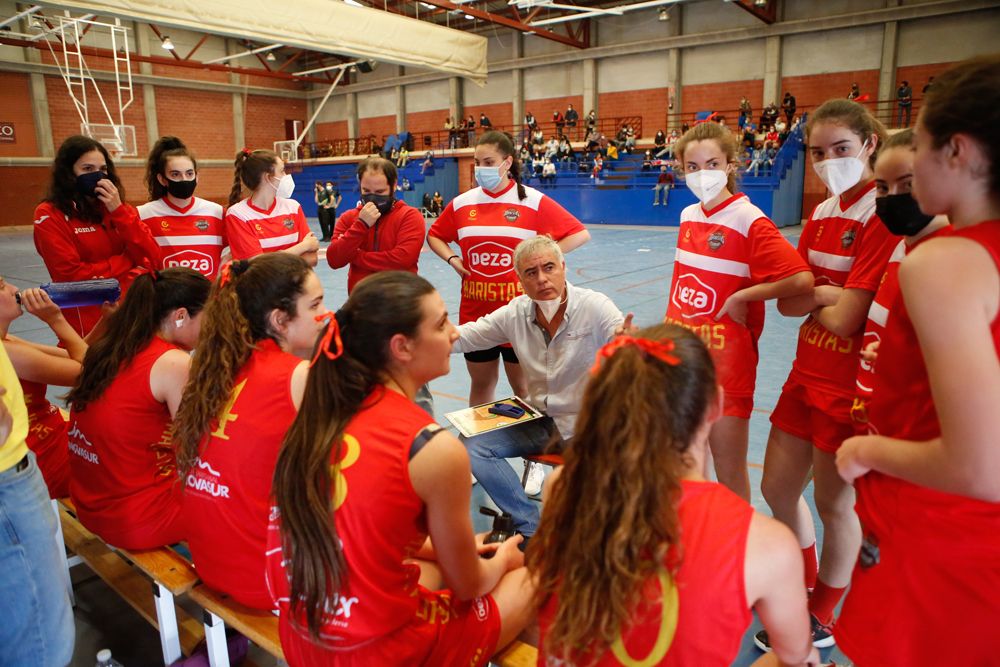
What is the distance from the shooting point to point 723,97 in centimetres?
2027

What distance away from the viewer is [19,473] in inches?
59.7

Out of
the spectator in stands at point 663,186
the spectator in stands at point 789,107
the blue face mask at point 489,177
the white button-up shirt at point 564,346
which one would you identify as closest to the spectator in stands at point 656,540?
the white button-up shirt at point 564,346

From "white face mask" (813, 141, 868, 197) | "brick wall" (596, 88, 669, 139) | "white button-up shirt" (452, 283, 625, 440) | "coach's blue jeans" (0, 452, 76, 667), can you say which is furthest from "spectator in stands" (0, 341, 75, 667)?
"brick wall" (596, 88, 669, 139)

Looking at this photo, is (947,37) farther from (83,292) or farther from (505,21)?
(83,292)

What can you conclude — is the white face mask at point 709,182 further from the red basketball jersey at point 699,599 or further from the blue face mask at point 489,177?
the red basketball jersey at point 699,599

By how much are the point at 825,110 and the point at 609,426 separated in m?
1.81

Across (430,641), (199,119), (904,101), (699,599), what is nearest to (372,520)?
(430,641)

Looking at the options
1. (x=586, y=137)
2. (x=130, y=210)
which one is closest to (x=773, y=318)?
(x=130, y=210)

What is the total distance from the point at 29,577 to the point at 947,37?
21.2 metres

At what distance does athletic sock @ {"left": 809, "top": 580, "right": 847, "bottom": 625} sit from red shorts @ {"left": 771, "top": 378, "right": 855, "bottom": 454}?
0.52 m

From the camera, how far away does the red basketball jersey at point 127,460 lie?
2.18 metres

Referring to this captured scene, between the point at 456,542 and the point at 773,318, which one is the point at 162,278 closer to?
the point at 456,542

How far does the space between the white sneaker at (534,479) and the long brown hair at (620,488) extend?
7.54 ft

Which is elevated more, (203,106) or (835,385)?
(203,106)
